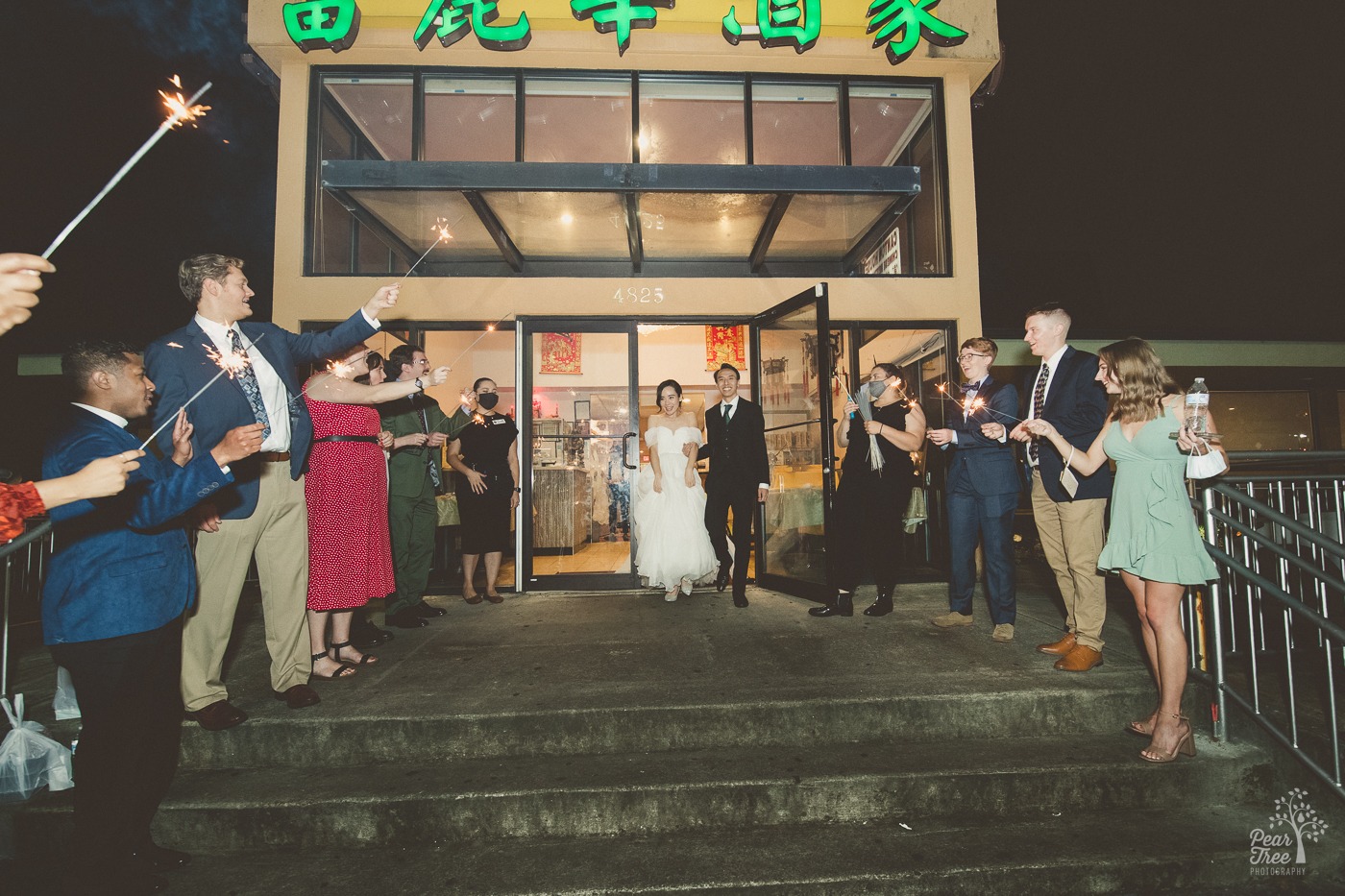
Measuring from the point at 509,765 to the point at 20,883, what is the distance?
196 cm

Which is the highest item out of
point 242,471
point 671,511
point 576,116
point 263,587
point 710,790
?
point 576,116

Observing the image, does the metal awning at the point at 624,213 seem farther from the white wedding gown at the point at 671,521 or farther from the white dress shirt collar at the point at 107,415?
the white dress shirt collar at the point at 107,415

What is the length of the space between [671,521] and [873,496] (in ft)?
6.26

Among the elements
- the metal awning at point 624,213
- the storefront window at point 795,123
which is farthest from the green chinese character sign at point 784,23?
the metal awning at point 624,213

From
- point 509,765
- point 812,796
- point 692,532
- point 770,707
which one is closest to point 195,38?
point 692,532

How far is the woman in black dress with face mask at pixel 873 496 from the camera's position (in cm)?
480

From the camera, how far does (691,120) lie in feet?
21.1

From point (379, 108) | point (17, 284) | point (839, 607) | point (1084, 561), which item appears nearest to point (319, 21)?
point (379, 108)

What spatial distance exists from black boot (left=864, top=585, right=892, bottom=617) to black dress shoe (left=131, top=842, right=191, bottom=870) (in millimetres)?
4418

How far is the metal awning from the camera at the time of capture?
16.5 feet

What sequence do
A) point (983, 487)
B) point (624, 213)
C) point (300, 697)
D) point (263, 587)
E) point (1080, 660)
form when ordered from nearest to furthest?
point (300, 697)
point (263, 587)
point (1080, 660)
point (983, 487)
point (624, 213)

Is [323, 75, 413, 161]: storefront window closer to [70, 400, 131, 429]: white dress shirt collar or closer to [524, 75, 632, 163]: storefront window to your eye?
[524, 75, 632, 163]: storefront window

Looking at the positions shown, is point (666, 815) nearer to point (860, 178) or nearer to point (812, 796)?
point (812, 796)

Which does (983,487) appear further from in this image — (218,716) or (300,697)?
(218,716)
